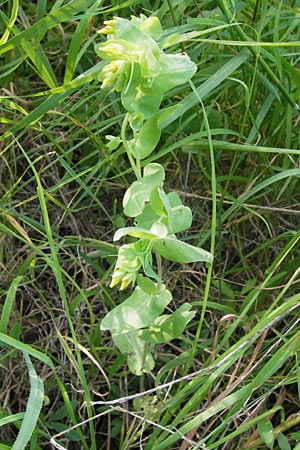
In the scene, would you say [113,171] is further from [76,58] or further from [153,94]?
[153,94]

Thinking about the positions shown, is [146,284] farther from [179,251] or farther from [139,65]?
[139,65]

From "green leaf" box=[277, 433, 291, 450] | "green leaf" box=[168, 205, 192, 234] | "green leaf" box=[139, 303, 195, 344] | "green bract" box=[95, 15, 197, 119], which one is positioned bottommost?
"green leaf" box=[277, 433, 291, 450]

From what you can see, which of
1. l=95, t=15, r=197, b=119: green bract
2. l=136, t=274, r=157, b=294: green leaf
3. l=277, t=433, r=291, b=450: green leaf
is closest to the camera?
l=95, t=15, r=197, b=119: green bract

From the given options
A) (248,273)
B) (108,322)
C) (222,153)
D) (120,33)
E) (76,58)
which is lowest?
(248,273)

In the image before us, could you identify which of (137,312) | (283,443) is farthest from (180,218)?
(283,443)

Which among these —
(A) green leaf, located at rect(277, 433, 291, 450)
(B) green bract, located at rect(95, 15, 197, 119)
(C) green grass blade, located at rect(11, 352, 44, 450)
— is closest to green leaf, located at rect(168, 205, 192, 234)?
(B) green bract, located at rect(95, 15, 197, 119)

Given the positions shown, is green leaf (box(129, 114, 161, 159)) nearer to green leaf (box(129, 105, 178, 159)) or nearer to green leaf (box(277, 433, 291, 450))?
green leaf (box(129, 105, 178, 159))

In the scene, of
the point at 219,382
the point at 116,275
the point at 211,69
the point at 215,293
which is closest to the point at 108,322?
the point at 116,275
